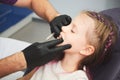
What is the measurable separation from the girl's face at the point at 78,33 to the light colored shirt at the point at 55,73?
10 centimetres

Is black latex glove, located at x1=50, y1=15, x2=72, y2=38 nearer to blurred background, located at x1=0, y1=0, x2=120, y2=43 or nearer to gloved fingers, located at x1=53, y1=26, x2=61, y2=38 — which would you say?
gloved fingers, located at x1=53, y1=26, x2=61, y2=38

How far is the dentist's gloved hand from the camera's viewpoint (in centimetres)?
90

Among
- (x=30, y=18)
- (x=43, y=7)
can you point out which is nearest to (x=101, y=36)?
(x=43, y=7)

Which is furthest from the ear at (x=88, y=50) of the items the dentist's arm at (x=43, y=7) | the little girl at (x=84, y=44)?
the dentist's arm at (x=43, y=7)

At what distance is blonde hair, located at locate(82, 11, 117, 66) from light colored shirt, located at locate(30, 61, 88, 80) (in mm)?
108

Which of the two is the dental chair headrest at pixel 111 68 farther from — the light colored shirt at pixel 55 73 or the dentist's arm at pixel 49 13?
the dentist's arm at pixel 49 13

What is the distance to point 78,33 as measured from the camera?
993 mm

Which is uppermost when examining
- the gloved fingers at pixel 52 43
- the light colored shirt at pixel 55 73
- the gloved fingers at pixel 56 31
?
the gloved fingers at pixel 52 43

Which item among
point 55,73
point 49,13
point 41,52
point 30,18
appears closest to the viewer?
point 41,52

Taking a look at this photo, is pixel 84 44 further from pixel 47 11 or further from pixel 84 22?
pixel 47 11

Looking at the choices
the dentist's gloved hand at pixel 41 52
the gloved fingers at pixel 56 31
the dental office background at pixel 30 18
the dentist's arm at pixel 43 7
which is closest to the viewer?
the dentist's gloved hand at pixel 41 52

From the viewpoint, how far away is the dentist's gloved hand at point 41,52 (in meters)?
0.90

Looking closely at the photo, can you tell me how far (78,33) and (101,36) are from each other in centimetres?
10

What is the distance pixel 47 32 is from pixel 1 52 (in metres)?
1.35
